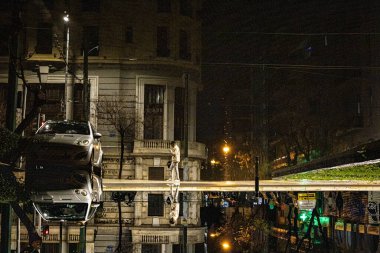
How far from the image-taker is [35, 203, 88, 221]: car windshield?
11.1 m

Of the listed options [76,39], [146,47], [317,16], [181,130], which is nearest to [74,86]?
[76,39]

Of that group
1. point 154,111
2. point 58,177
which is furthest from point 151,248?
point 58,177

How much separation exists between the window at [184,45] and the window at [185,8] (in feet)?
4.75

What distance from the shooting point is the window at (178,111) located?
41.7 metres

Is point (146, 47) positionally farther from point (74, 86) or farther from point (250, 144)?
point (250, 144)

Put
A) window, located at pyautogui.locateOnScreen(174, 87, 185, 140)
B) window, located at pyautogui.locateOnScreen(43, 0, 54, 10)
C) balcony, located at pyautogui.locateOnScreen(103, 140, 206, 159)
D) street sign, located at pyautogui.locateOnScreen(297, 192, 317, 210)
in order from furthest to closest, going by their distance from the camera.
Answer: window, located at pyautogui.locateOnScreen(174, 87, 185, 140)
window, located at pyautogui.locateOnScreen(43, 0, 54, 10)
balcony, located at pyautogui.locateOnScreen(103, 140, 206, 159)
street sign, located at pyautogui.locateOnScreen(297, 192, 317, 210)

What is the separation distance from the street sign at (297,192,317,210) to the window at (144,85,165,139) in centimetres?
1145

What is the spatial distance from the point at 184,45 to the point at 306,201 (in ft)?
49.8

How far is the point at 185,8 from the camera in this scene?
1663 inches

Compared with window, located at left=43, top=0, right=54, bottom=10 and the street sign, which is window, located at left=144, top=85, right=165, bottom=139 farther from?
the street sign

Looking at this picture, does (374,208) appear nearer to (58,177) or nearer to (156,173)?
(156,173)

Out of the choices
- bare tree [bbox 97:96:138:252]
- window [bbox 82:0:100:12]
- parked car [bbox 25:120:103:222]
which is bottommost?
parked car [bbox 25:120:103:222]

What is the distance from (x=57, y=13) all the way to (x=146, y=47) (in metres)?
7.05

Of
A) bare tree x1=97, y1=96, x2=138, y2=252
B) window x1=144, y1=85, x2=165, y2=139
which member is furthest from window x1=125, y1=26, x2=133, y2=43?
bare tree x1=97, y1=96, x2=138, y2=252
